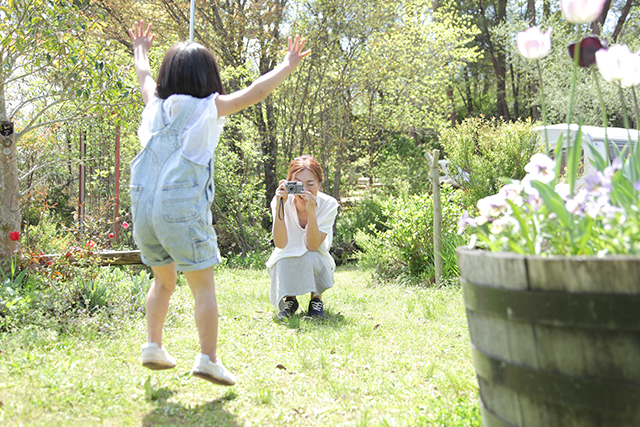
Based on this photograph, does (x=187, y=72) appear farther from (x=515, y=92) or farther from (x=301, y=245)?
(x=515, y=92)

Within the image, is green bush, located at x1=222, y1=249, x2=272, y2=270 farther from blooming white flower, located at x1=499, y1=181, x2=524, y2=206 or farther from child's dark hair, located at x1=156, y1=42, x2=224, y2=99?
blooming white flower, located at x1=499, y1=181, x2=524, y2=206

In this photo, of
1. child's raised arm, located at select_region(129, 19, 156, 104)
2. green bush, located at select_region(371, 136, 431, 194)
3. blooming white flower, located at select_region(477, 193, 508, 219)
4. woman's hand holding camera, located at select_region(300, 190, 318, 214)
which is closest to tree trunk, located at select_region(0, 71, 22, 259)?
child's raised arm, located at select_region(129, 19, 156, 104)

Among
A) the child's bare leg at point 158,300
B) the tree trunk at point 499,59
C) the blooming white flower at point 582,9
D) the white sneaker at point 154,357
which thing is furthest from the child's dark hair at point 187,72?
the tree trunk at point 499,59

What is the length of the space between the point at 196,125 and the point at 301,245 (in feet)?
5.55

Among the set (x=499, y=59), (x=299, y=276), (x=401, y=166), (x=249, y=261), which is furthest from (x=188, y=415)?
(x=499, y=59)

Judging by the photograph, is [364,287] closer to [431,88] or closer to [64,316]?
[64,316]

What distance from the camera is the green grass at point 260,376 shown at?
5.51 ft

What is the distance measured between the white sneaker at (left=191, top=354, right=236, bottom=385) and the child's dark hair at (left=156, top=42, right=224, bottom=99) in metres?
1.03

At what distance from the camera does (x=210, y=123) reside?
181 centimetres

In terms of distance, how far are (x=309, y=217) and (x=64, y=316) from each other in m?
1.59

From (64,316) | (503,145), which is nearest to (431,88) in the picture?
(503,145)

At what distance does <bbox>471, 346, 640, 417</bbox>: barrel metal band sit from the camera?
0.98 m

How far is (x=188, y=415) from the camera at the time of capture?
171 centimetres

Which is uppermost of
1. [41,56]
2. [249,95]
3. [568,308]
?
[41,56]
